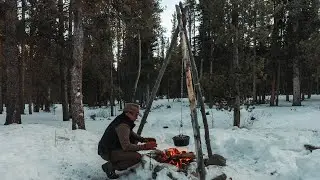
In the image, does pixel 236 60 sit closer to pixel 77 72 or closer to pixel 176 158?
pixel 77 72

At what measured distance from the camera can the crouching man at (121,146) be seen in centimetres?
764

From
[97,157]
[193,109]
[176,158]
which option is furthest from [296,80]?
[176,158]

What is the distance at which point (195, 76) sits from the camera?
9.45 metres

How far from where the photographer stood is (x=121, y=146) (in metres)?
7.76

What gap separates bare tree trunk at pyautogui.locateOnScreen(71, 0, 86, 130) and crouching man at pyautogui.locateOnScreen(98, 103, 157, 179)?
20.2ft

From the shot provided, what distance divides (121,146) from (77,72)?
6.68 meters

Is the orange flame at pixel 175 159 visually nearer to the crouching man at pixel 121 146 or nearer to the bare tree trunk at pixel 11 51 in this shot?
the crouching man at pixel 121 146

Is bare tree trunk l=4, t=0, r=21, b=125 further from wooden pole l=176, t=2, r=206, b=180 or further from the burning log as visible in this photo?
the burning log

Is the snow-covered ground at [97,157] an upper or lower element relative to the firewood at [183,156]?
lower

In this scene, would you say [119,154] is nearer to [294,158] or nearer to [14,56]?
[294,158]

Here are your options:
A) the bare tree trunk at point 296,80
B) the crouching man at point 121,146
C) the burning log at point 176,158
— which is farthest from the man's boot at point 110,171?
the bare tree trunk at point 296,80

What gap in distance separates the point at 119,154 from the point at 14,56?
10.7 meters

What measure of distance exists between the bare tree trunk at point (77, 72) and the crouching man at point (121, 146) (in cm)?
615

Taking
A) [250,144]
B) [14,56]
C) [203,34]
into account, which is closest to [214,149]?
[250,144]
